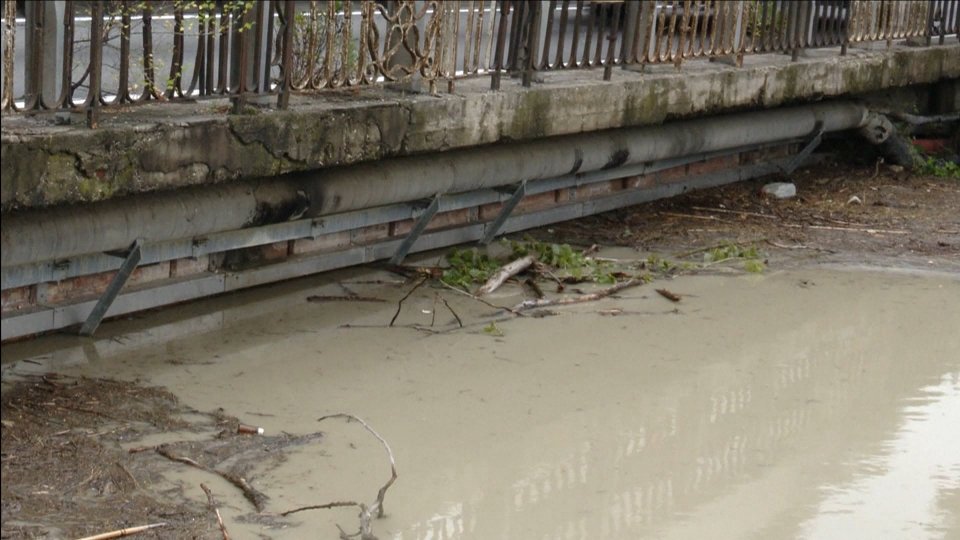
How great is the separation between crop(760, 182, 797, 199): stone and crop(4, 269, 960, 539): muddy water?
9.05 ft

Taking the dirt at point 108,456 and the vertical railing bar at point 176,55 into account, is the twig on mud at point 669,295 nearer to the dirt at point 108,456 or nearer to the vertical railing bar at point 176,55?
the dirt at point 108,456

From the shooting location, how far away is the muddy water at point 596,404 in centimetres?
455

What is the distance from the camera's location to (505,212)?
8188 mm

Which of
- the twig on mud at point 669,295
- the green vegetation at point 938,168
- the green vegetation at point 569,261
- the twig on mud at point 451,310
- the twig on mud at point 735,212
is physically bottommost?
the twig on mud at point 451,310

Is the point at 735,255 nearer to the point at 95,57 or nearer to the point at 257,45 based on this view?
the point at 257,45

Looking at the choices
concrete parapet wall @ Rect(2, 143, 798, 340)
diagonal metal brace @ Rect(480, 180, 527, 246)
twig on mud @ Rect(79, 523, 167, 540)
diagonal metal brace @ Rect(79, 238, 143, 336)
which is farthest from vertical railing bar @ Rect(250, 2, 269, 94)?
twig on mud @ Rect(79, 523, 167, 540)

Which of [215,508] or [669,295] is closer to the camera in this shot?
[215,508]

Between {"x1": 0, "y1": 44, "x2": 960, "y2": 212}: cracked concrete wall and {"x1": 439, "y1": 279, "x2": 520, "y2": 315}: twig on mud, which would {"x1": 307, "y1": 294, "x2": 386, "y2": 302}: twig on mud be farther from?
{"x1": 0, "y1": 44, "x2": 960, "y2": 212}: cracked concrete wall

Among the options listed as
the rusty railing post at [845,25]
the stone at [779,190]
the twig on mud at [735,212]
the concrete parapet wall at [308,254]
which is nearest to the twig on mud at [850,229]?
the twig on mud at [735,212]

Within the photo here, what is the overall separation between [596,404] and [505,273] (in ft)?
6.45

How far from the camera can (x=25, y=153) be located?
4875 millimetres

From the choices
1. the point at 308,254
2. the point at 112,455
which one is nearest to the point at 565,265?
the point at 308,254

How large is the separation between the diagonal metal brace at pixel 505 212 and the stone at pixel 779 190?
10.2ft

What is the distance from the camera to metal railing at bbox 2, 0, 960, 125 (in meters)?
5.14
